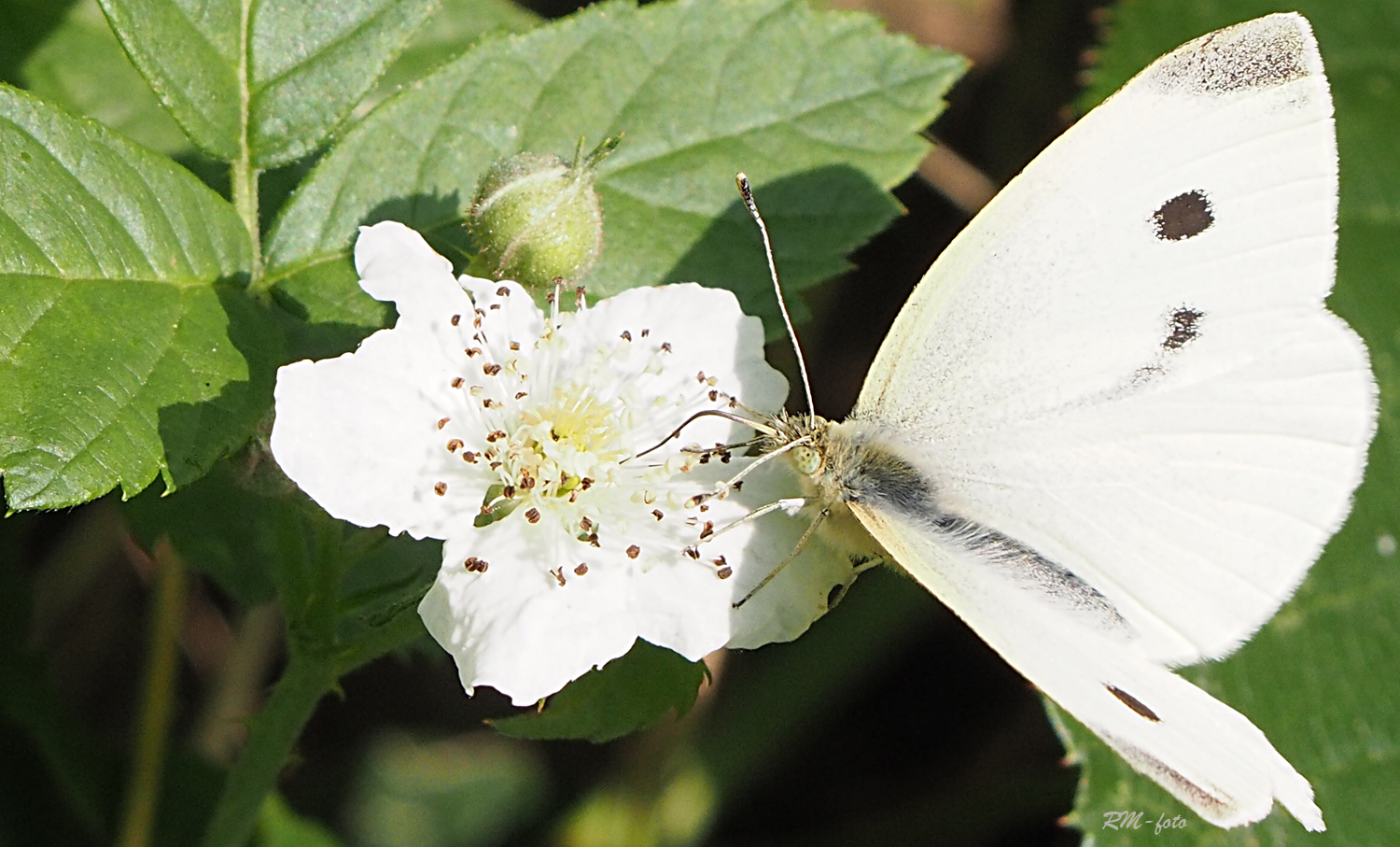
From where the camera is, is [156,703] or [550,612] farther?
[156,703]

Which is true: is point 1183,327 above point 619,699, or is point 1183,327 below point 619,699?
above

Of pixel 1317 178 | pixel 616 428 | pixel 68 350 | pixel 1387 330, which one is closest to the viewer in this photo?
pixel 68 350

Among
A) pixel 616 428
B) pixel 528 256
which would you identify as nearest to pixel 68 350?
pixel 528 256

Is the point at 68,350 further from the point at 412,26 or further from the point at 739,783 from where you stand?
the point at 739,783

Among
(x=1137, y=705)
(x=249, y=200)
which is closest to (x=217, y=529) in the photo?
(x=249, y=200)

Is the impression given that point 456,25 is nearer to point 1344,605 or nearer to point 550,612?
point 550,612

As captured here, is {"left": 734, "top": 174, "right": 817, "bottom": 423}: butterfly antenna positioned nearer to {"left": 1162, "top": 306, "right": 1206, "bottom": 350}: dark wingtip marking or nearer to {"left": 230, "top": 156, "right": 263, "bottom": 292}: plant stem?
{"left": 1162, "top": 306, "right": 1206, "bottom": 350}: dark wingtip marking
